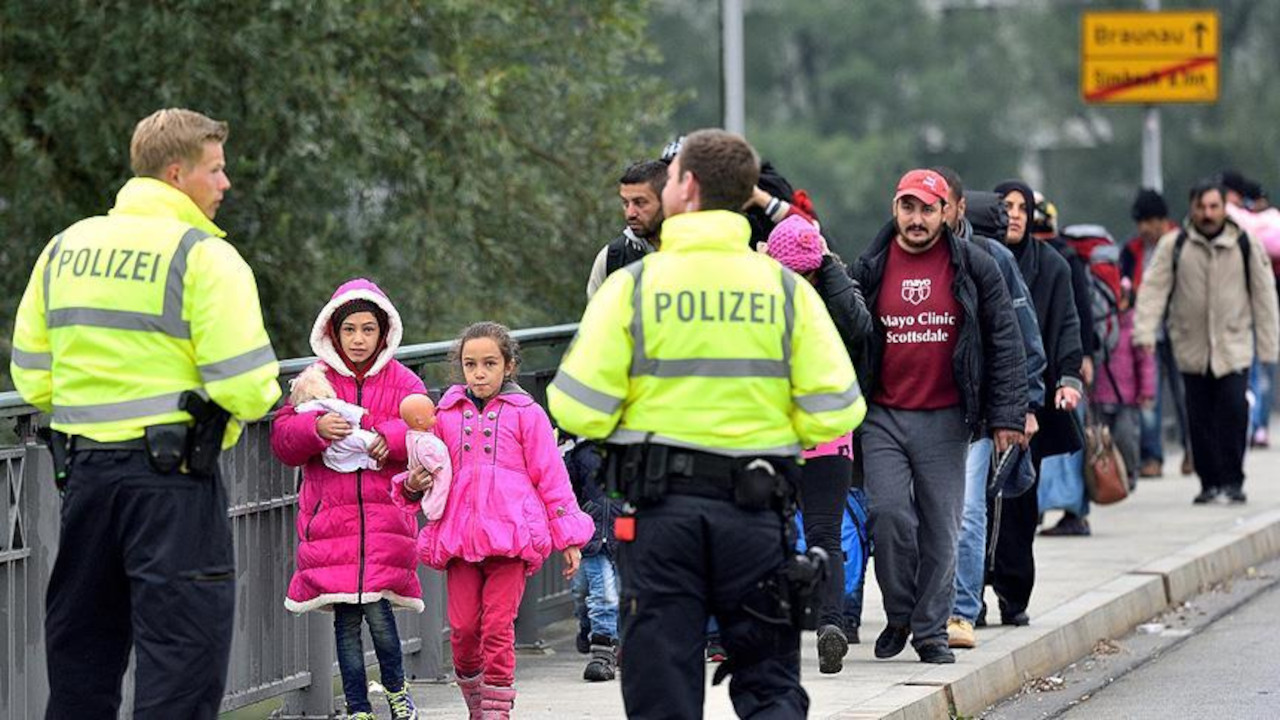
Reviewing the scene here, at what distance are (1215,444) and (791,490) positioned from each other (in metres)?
9.87

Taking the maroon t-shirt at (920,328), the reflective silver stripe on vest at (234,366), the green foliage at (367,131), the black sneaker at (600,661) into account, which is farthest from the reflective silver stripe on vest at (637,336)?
the green foliage at (367,131)

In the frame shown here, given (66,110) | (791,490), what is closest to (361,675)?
(791,490)

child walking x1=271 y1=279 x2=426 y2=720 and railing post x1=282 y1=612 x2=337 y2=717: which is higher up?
child walking x1=271 y1=279 x2=426 y2=720

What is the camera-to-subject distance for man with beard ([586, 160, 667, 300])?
357 inches

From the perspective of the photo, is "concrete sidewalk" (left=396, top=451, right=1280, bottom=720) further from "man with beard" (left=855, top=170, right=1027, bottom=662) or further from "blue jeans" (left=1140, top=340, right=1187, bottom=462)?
"blue jeans" (left=1140, top=340, right=1187, bottom=462)

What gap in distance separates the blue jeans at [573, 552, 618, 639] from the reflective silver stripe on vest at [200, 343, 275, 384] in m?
3.43

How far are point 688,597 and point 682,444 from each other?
1.19 ft

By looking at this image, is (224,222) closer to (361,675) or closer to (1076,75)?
(361,675)

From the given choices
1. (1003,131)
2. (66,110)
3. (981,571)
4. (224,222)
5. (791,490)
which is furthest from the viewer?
(1003,131)

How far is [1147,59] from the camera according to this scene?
20219 mm

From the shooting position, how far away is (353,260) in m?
17.2

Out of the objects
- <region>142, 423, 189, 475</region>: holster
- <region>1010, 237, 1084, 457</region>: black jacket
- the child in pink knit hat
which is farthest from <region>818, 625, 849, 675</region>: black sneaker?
<region>142, 423, 189, 475</region>: holster

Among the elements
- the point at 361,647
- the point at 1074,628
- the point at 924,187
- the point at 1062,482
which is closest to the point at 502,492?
the point at 361,647

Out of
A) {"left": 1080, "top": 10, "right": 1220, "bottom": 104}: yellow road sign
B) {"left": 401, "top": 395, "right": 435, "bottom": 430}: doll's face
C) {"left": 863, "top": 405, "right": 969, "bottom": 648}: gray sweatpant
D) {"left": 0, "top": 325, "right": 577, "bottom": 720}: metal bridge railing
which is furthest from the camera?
{"left": 1080, "top": 10, "right": 1220, "bottom": 104}: yellow road sign
